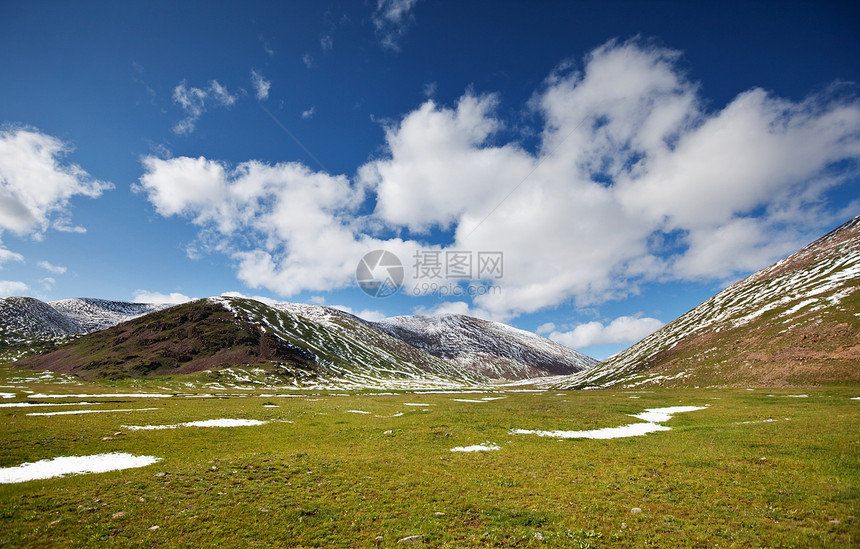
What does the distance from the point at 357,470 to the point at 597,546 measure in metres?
16.5

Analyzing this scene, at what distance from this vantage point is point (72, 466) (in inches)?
925

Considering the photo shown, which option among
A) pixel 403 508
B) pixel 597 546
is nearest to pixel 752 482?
pixel 597 546

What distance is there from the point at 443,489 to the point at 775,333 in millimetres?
125528

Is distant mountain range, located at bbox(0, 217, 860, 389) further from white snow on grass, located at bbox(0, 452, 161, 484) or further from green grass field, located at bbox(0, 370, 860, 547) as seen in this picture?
white snow on grass, located at bbox(0, 452, 161, 484)

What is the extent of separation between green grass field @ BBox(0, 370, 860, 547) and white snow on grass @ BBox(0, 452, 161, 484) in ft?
4.28

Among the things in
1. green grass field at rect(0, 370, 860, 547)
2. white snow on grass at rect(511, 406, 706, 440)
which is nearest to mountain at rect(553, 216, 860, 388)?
green grass field at rect(0, 370, 860, 547)

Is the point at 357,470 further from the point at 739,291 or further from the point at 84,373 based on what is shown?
the point at 739,291

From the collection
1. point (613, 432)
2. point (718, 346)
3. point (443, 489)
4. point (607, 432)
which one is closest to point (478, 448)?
point (443, 489)

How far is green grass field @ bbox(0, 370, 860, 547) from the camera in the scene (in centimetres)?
1468

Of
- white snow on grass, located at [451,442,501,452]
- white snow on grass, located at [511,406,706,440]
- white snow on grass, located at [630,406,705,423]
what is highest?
white snow on grass, located at [451,442,501,452]

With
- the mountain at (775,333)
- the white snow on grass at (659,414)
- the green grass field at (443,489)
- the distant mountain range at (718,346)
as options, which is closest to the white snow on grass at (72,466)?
the green grass field at (443,489)

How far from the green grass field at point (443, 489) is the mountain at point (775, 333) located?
5884cm

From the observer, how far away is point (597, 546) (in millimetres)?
13867

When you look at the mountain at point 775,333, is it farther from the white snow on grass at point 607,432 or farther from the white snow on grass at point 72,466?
the white snow on grass at point 72,466
